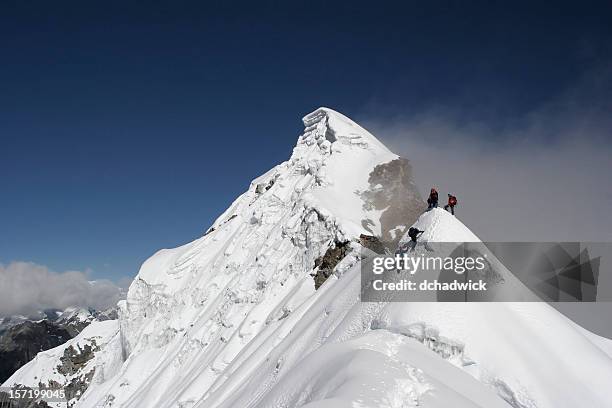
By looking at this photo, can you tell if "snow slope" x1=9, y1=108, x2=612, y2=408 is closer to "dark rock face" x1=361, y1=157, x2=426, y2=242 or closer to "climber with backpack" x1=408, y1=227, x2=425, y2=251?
"dark rock face" x1=361, y1=157, x2=426, y2=242

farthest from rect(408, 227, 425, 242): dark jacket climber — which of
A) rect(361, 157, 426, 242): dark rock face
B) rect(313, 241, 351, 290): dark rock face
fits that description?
rect(361, 157, 426, 242): dark rock face

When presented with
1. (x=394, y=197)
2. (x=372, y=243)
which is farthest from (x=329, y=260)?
(x=394, y=197)

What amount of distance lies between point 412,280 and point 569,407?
761cm

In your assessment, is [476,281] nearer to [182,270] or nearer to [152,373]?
[152,373]

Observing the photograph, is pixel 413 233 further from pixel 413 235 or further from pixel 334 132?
pixel 334 132

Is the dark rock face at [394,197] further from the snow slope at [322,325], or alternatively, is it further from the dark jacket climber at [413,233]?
the dark jacket climber at [413,233]

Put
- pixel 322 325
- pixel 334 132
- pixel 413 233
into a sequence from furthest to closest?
pixel 334 132 < pixel 322 325 < pixel 413 233

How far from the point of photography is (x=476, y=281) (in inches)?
788

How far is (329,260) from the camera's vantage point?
4231 cm

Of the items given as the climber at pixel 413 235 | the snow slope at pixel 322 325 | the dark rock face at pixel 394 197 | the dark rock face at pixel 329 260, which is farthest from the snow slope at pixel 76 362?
the climber at pixel 413 235

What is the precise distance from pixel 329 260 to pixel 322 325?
55.2ft

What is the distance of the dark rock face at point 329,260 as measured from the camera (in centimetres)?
4159

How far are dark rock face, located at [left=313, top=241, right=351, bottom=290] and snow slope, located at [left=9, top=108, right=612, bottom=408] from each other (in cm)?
79

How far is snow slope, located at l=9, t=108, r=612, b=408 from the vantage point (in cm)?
1398
